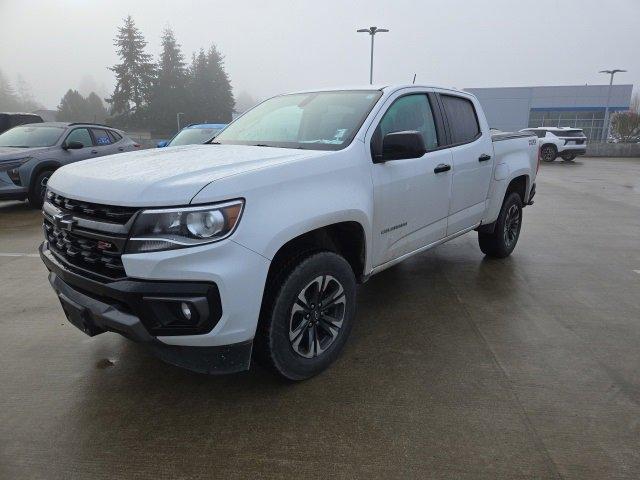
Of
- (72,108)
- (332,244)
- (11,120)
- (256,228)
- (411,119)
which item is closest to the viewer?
(256,228)

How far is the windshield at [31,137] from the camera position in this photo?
8.64 m

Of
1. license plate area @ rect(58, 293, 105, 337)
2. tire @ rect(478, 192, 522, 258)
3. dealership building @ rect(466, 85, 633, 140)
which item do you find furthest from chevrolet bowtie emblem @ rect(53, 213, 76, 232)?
dealership building @ rect(466, 85, 633, 140)

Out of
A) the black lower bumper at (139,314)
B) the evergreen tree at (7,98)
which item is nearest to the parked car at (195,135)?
the black lower bumper at (139,314)

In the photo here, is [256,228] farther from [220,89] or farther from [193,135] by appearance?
[220,89]

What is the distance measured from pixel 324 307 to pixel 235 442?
→ 91 centimetres

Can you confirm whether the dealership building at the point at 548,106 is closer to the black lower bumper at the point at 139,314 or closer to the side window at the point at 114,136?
the side window at the point at 114,136

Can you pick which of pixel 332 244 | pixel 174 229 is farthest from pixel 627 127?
pixel 174 229

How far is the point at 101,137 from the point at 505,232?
27.6 feet

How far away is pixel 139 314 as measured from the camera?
7.34 ft

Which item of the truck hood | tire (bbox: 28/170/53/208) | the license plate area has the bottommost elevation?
tire (bbox: 28/170/53/208)

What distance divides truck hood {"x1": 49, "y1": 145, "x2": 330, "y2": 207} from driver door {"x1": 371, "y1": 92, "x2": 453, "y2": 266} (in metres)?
0.62

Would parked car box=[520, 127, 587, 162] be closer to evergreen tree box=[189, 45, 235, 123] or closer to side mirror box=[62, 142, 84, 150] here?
side mirror box=[62, 142, 84, 150]

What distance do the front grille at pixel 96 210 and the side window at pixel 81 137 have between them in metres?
7.42

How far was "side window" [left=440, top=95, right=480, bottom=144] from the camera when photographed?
165 inches
